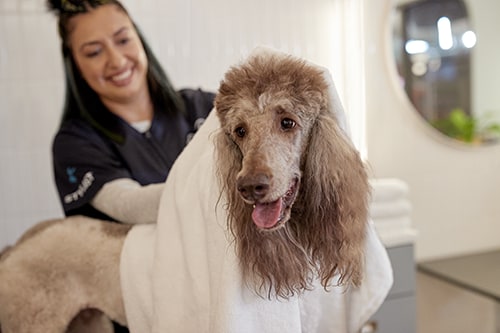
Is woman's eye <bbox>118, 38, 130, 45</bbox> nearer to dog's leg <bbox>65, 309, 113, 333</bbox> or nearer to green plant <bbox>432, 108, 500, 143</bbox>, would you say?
dog's leg <bbox>65, 309, 113, 333</bbox>

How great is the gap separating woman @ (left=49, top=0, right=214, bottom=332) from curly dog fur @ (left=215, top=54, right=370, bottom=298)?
548 millimetres

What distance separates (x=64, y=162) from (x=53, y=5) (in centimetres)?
42

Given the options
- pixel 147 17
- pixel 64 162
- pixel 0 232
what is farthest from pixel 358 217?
pixel 0 232

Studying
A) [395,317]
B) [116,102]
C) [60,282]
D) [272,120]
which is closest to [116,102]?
[116,102]

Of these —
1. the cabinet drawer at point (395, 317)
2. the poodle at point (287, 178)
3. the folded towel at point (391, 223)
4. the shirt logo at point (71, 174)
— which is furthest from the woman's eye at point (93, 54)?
the cabinet drawer at point (395, 317)

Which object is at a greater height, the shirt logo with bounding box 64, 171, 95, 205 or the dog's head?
the dog's head

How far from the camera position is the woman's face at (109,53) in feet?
4.32

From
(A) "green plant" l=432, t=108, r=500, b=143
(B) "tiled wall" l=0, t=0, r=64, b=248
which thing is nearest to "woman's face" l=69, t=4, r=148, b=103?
(B) "tiled wall" l=0, t=0, r=64, b=248

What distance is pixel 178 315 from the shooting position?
32.8 inches

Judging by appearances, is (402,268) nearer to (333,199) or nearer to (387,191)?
(387,191)

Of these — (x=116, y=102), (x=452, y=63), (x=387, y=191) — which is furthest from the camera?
(x=452, y=63)

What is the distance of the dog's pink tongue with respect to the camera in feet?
2.12

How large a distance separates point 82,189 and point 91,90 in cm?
36

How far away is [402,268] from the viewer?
1.50m
